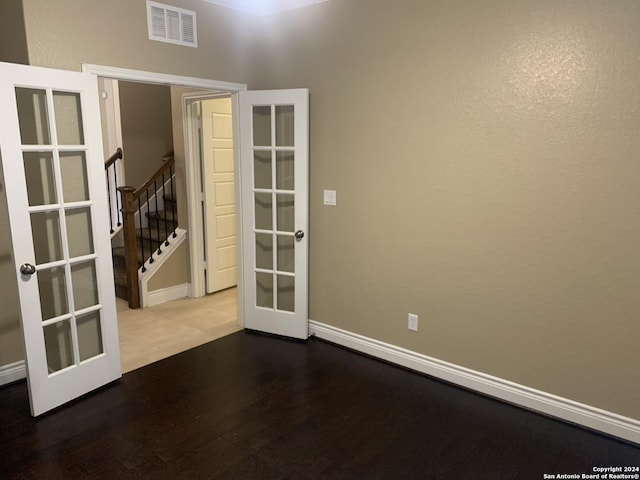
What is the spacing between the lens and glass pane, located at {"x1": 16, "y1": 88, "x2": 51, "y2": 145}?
102 inches

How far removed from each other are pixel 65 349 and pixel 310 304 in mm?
1897

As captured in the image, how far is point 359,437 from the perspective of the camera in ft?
8.46

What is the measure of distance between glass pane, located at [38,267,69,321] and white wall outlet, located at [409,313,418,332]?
7.68 feet

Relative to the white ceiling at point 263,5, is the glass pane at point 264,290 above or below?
below

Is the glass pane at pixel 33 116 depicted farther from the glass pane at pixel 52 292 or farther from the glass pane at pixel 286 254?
the glass pane at pixel 286 254

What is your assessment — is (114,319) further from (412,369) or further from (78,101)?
(412,369)

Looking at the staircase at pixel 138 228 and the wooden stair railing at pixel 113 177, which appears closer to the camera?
the staircase at pixel 138 228

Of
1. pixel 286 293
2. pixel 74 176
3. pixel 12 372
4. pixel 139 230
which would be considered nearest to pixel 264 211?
pixel 286 293

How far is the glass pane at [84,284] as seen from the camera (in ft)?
9.57

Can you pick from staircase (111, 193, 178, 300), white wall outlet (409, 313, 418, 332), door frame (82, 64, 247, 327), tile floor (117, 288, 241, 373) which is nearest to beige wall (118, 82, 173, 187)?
staircase (111, 193, 178, 300)

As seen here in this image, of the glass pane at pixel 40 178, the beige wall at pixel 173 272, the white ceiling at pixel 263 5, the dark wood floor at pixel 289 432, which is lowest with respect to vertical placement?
the dark wood floor at pixel 289 432

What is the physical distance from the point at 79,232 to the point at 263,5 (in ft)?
7.70

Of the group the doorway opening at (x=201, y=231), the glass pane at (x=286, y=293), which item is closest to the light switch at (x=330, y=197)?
the glass pane at (x=286, y=293)

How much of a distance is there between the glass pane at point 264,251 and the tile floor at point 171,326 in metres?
0.66
